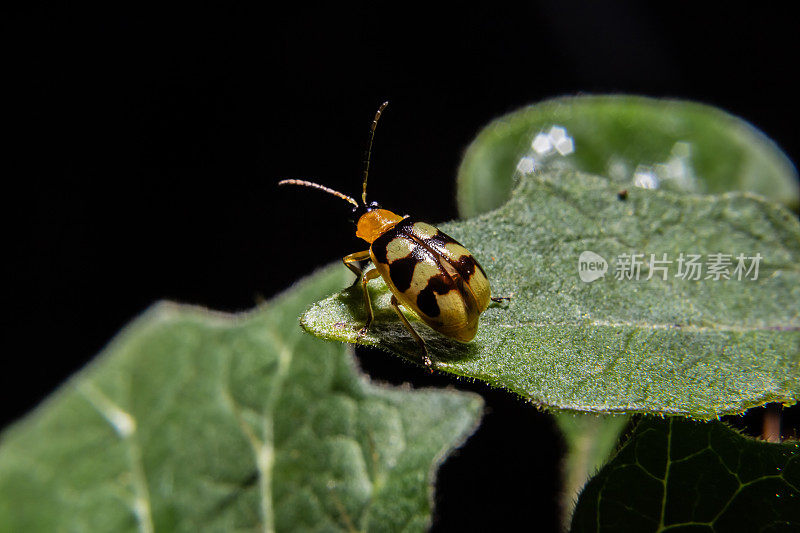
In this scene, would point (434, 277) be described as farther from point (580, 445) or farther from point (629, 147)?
point (629, 147)

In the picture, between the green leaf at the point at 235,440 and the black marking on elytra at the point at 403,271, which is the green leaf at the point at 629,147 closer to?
the black marking on elytra at the point at 403,271

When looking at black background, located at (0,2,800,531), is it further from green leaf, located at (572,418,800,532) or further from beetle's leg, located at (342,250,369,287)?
green leaf, located at (572,418,800,532)

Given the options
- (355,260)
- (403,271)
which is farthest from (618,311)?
(355,260)

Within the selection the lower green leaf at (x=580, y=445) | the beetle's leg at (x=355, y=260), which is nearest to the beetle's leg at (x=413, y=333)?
the beetle's leg at (x=355, y=260)

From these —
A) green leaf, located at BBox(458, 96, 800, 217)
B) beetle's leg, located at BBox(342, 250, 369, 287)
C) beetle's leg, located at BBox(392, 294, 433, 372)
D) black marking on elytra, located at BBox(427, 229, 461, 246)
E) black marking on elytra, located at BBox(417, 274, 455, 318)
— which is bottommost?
beetle's leg, located at BBox(392, 294, 433, 372)

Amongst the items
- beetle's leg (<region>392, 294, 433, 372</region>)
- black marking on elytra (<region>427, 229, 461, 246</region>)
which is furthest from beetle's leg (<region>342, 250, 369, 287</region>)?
black marking on elytra (<region>427, 229, 461, 246</region>)
